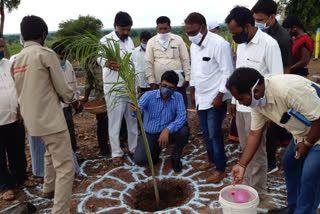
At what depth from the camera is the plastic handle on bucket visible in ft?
8.23

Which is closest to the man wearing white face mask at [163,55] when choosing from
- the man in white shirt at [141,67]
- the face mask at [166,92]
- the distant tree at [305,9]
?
the man in white shirt at [141,67]

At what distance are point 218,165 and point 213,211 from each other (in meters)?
0.74

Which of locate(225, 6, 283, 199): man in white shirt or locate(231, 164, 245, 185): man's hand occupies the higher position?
locate(225, 6, 283, 199): man in white shirt

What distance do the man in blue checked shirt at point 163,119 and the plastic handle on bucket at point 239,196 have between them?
1546 millimetres

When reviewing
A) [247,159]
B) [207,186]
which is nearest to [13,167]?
[207,186]

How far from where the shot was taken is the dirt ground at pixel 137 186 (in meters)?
3.38

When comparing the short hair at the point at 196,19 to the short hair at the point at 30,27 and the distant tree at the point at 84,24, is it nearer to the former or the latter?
the short hair at the point at 30,27

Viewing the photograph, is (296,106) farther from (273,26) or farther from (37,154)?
(37,154)

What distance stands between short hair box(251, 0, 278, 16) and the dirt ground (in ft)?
6.83

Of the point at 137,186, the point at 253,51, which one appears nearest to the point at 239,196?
the point at 253,51

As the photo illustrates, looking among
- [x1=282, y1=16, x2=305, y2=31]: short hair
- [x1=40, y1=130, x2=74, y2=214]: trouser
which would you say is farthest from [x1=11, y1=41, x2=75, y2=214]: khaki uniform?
[x1=282, y1=16, x2=305, y2=31]: short hair

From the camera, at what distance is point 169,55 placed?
4.88m

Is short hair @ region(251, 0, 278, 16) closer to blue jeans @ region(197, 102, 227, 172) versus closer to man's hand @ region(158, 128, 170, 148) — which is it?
blue jeans @ region(197, 102, 227, 172)

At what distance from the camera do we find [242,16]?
295cm
